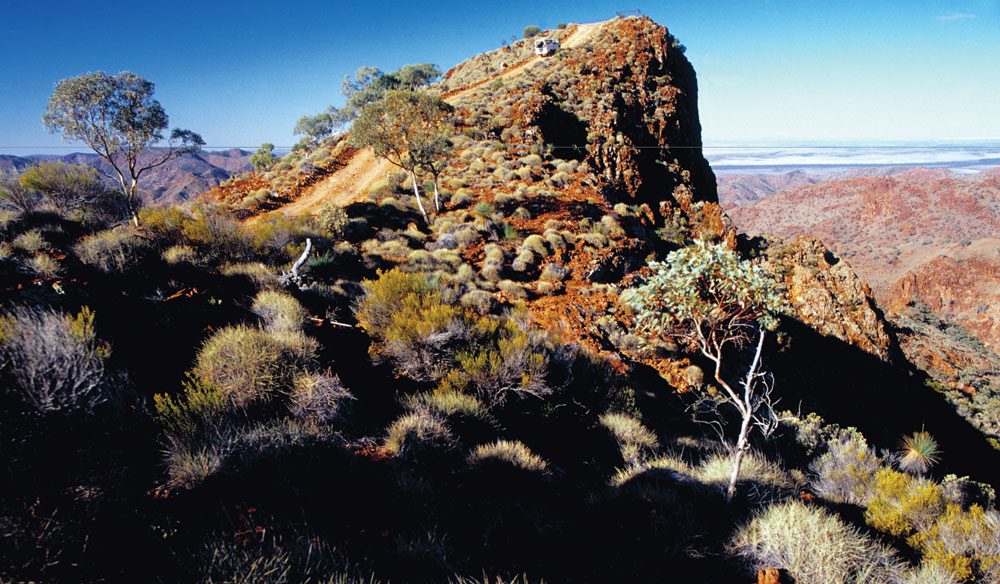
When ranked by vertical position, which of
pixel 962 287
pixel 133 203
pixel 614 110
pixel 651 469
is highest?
pixel 614 110

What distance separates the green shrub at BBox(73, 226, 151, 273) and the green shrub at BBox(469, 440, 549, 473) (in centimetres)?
661

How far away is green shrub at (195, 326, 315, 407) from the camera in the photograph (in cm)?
475

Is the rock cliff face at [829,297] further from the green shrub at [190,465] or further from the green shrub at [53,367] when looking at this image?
the green shrub at [53,367]

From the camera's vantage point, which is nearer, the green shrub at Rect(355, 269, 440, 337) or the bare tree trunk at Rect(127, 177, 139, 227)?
the green shrub at Rect(355, 269, 440, 337)

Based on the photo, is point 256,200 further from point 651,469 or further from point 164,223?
point 651,469

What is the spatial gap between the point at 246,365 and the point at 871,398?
20.7 metres

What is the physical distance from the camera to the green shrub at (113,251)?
6.83 metres

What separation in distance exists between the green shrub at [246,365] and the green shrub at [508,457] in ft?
8.23

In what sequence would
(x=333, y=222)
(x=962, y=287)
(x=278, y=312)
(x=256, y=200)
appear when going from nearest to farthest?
(x=278, y=312), (x=333, y=222), (x=256, y=200), (x=962, y=287)

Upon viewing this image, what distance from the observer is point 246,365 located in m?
4.88

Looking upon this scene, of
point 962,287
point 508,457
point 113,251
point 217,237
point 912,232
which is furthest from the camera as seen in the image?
point 912,232

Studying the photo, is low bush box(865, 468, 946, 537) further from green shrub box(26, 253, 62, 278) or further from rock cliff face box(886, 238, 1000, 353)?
rock cliff face box(886, 238, 1000, 353)

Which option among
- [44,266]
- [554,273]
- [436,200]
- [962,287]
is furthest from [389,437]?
[962,287]

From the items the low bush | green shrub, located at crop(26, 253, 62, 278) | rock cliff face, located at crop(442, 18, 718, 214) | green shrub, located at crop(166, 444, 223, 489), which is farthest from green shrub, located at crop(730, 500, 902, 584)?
rock cliff face, located at crop(442, 18, 718, 214)
